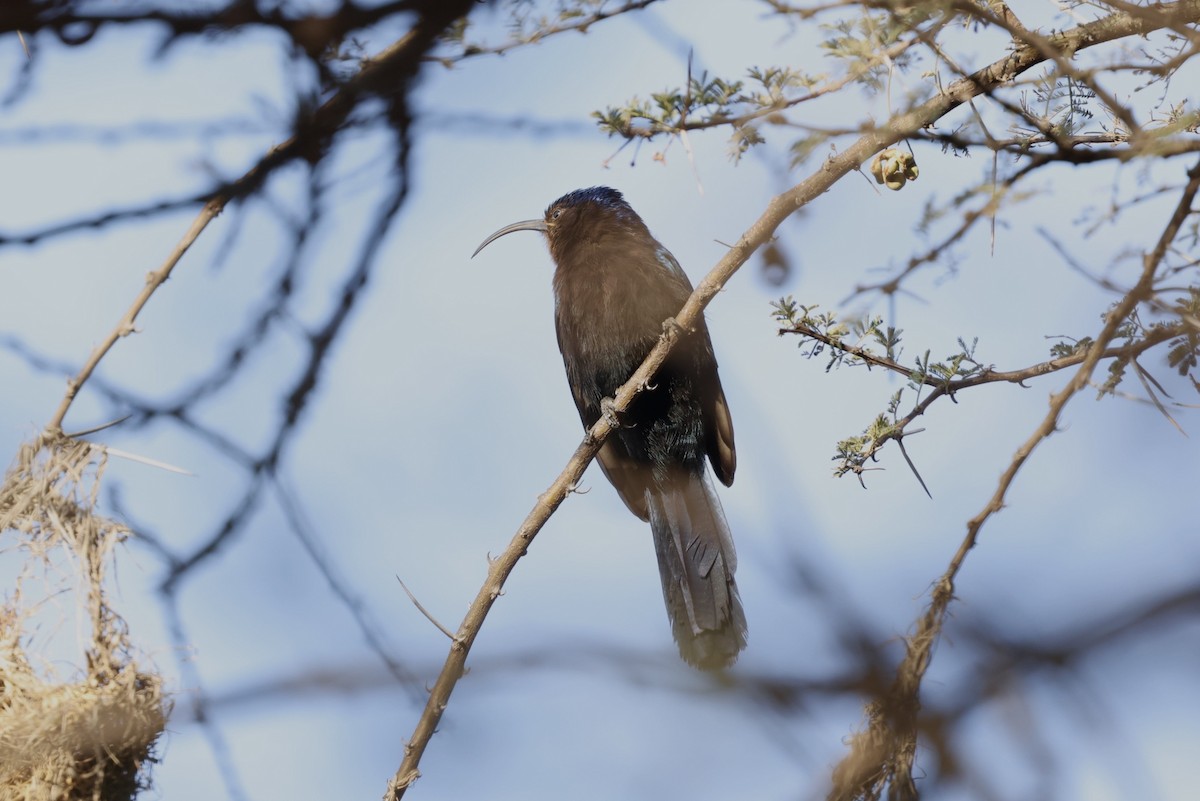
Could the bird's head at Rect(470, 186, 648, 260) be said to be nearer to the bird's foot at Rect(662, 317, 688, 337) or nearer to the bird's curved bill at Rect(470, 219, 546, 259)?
the bird's curved bill at Rect(470, 219, 546, 259)

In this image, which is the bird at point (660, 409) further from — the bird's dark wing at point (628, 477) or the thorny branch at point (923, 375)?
the thorny branch at point (923, 375)

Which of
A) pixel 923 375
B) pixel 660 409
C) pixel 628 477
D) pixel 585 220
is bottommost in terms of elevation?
pixel 923 375

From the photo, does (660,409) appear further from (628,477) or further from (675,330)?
(675,330)

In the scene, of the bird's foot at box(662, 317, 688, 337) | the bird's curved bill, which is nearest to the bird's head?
the bird's curved bill

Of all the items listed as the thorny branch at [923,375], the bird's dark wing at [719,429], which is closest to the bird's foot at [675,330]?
the thorny branch at [923,375]

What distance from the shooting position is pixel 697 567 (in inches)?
191

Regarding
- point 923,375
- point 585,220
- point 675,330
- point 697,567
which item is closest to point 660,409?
point 697,567

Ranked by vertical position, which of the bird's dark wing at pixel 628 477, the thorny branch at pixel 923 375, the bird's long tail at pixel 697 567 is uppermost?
the bird's dark wing at pixel 628 477

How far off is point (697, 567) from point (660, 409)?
30.8 inches

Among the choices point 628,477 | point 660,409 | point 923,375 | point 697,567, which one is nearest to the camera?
point 923,375

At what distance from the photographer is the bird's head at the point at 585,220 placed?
220 inches

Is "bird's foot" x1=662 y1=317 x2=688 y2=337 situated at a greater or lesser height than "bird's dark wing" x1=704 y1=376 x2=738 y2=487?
lesser

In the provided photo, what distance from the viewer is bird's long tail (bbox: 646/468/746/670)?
15.3ft

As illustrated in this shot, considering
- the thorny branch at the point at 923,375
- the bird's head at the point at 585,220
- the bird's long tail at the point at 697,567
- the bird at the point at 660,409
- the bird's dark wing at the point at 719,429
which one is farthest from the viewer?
the bird's head at the point at 585,220
